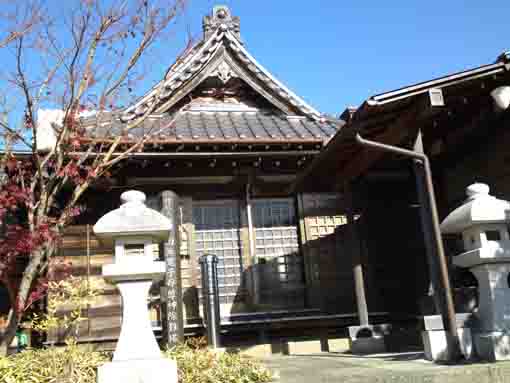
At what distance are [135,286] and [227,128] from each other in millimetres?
6215

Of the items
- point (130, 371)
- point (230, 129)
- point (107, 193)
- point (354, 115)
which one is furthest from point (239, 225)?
point (130, 371)

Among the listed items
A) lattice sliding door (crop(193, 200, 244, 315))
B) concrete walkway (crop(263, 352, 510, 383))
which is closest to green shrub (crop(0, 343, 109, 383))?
concrete walkway (crop(263, 352, 510, 383))

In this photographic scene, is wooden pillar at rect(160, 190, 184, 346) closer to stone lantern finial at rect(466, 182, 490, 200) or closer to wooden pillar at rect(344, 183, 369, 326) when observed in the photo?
wooden pillar at rect(344, 183, 369, 326)

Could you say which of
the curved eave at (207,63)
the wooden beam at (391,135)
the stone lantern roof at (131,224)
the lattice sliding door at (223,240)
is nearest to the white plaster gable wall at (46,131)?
the curved eave at (207,63)

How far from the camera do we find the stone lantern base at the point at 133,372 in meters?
5.32

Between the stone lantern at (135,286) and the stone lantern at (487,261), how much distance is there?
3.64m

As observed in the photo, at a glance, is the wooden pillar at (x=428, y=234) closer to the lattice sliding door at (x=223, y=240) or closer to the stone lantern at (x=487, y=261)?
the stone lantern at (x=487, y=261)

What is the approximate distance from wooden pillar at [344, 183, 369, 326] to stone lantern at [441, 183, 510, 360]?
112 inches

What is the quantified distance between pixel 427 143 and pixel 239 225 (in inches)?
173

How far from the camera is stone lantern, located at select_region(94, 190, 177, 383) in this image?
536cm

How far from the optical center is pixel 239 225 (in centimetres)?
1160

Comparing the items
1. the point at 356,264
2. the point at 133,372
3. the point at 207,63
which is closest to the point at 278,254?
the point at 356,264

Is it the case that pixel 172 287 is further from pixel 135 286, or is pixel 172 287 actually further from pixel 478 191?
pixel 478 191

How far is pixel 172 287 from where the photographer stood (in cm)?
923
